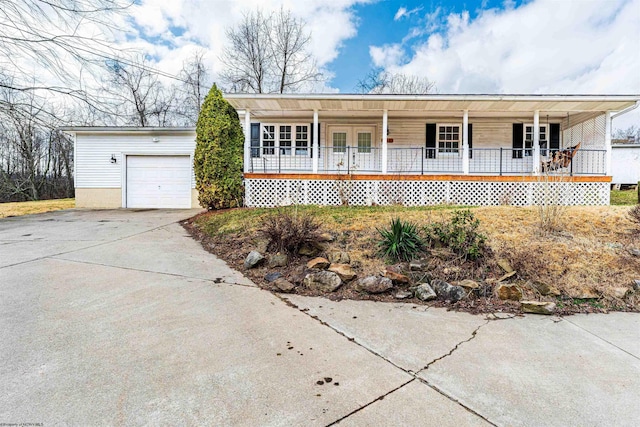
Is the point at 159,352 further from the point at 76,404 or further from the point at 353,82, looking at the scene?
the point at 353,82

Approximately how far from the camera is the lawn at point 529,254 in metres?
3.73

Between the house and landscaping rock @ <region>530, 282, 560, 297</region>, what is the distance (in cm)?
553

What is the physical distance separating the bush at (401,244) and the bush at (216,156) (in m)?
6.07

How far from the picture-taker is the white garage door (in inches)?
494

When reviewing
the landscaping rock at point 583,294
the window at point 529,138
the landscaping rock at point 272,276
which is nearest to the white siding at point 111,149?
the landscaping rock at point 272,276

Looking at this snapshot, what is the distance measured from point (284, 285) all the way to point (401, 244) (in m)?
1.82

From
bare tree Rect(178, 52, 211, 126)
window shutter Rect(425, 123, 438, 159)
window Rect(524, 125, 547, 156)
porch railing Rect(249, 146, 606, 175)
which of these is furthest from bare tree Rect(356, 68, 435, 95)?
window Rect(524, 125, 547, 156)

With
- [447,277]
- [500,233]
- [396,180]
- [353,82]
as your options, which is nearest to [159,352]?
[447,277]

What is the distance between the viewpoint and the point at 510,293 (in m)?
3.69

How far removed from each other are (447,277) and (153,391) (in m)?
3.45

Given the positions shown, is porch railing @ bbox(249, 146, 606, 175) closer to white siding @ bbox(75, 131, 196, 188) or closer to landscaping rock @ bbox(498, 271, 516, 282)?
white siding @ bbox(75, 131, 196, 188)

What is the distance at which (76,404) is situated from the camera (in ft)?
6.03

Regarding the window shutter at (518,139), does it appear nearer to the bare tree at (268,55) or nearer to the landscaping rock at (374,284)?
the landscaping rock at (374,284)

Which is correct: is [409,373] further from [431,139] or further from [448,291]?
[431,139]
